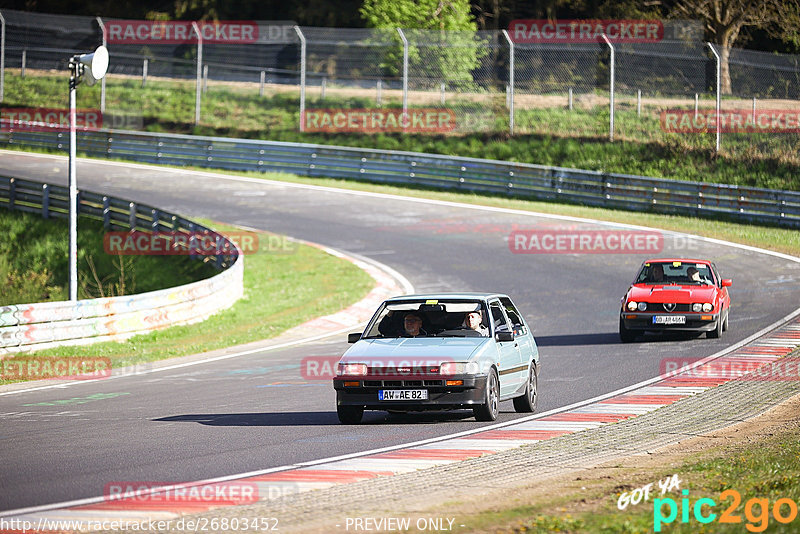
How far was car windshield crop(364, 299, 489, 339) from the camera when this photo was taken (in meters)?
12.1

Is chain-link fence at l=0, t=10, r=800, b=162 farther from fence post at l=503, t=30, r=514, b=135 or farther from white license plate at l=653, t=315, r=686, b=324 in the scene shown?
white license plate at l=653, t=315, r=686, b=324

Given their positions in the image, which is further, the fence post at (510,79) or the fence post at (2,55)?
the fence post at (2,55)

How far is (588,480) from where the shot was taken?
8.41 meters

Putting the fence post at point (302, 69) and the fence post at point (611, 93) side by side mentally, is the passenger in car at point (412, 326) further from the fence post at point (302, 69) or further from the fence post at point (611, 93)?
the fence post at point (302, 69)

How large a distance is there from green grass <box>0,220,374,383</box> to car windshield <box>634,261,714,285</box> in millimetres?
6669

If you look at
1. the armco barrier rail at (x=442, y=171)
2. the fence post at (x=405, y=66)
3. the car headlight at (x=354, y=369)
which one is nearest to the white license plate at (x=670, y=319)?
the car headlight at (x=354, y=369)

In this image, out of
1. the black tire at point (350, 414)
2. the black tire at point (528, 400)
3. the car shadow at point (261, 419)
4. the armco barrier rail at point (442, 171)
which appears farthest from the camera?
the armco barrier rail at point (442, 171)

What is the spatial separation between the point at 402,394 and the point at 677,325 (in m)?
8.84

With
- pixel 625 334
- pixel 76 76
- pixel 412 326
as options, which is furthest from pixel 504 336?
pixel 76 76

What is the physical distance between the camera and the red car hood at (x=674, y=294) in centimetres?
1861

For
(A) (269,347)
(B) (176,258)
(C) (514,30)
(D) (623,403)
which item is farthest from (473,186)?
(C) (514,30)

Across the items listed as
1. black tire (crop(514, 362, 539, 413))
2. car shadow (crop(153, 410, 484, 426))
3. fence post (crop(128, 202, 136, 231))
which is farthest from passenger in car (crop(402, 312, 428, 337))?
fence post (crop(128, 202, 136, 231))

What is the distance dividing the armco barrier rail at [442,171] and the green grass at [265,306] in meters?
10.7

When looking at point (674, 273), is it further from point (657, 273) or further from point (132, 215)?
point (132, 215)
